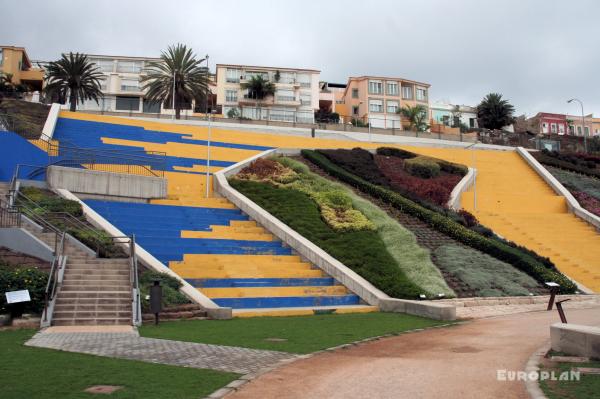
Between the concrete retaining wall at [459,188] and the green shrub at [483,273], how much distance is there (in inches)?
279

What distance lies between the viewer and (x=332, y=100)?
8488 cm

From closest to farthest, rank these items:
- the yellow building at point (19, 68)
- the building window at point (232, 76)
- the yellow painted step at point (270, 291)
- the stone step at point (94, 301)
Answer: the stone step at point (94, 301) < the yellow painted step at point (270, 291) < the yellow building at point (19, 68) < the building window at point (232, 76)

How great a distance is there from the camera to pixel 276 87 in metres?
76.0

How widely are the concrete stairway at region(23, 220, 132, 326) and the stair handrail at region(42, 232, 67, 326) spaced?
0.24 m

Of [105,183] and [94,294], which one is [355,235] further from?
[105,183]

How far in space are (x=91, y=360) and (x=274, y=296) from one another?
8561 millimetres

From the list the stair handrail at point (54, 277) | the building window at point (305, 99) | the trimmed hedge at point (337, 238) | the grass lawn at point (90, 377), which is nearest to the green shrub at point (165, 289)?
the stair handrail at point (54, 277)

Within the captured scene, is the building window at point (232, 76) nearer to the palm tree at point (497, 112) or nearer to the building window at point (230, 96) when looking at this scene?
the building window at point (230, 96)

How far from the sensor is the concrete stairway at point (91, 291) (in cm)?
1291

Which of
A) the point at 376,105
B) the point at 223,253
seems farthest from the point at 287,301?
the point at 376,105

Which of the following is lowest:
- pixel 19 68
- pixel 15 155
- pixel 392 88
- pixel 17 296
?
pixel 17 296

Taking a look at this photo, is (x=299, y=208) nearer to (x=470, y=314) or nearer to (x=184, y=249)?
(x=184, y=249)

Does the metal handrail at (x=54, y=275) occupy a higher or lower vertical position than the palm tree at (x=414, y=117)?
lower

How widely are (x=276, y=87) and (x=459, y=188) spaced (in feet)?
166
